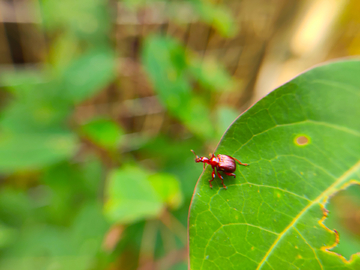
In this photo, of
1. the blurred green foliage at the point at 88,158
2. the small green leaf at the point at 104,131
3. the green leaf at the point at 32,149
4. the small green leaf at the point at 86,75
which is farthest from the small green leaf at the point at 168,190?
the small green leaf at the point at 86,75

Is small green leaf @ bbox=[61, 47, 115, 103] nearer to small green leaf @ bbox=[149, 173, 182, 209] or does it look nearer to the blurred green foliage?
the blurred green foliage

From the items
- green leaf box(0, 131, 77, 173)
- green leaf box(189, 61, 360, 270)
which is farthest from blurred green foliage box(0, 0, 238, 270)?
green leaf box(189, 61, 360, 270)

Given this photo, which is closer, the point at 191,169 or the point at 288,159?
the point at 288,159

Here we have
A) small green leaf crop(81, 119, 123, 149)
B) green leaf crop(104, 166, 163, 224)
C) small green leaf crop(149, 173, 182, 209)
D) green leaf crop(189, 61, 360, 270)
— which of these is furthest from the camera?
small green leaf crop(81, 119, 123, 149)

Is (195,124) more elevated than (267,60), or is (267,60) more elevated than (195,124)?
(267,60)

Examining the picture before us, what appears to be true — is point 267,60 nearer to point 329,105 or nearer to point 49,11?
point 49,11

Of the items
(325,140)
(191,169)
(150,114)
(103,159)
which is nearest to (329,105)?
(325,140)

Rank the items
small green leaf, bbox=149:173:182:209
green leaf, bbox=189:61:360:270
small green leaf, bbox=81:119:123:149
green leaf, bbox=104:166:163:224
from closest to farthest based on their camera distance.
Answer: green leaf, bbox=189:61:360:270 → green leaf, bbox=104:166:163:224 → small green leaf, bbox=149:173:182:209 → small green leaf, bbox=81:119:123:149
